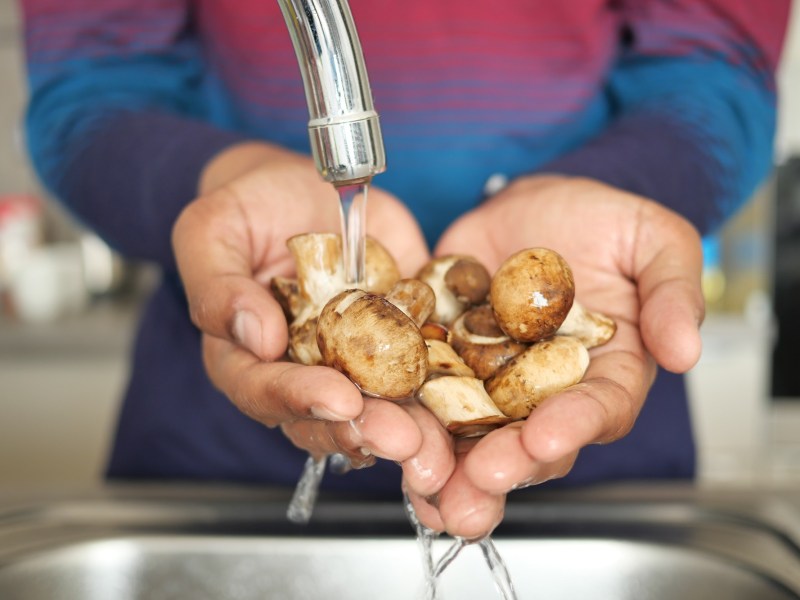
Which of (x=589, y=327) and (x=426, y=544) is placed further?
(x=589, y=327)

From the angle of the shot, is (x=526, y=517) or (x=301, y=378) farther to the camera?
(x=526, y=517)

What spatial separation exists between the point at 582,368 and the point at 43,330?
146cm

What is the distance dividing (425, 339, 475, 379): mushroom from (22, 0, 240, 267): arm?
0.89ft

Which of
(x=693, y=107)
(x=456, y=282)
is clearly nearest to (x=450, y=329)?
(x=456, y=282)

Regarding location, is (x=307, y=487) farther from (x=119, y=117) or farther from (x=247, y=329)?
(x=119, y=117)

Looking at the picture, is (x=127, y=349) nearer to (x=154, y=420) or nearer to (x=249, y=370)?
(x=154, y=420)

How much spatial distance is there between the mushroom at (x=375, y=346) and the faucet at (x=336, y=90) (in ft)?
0.31

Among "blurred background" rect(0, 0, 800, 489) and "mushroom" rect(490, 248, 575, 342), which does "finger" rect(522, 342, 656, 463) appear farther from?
"blurred background" rect(0, 0, 800, 489)

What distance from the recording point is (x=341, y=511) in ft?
2.35

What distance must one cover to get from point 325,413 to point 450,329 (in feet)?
0.80

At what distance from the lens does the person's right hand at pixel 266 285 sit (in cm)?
47

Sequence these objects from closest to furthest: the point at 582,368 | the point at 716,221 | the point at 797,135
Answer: the point at 582,368, the point at 716,221, the point at 797,135

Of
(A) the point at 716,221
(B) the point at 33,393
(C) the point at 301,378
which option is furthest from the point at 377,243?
(B) the point at 33,393

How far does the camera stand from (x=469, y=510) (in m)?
0.45
